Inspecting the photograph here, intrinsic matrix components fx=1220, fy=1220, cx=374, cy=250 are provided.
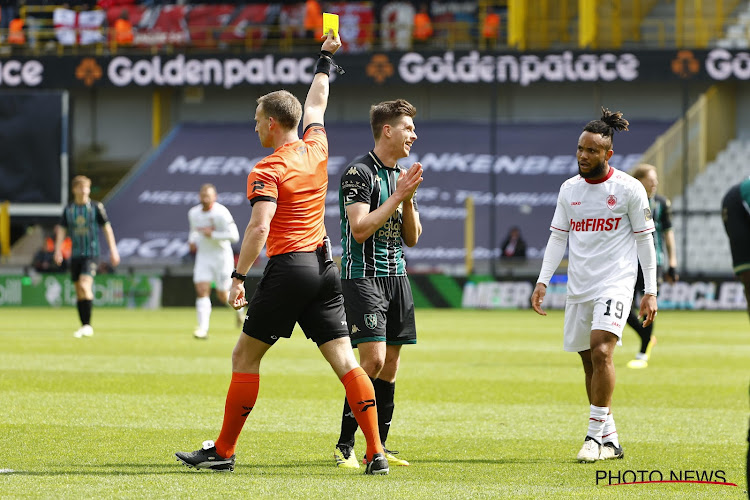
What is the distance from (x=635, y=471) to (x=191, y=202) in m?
29.6

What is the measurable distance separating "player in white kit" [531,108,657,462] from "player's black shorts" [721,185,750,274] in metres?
3.22

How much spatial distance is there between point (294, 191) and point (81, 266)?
1160 centimetres

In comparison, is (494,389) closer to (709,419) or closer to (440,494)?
(709,419)

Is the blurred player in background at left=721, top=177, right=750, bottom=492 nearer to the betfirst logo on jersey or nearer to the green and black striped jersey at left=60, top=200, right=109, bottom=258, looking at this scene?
the betfirst logo on jersey

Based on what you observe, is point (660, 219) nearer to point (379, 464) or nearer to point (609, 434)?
point (609, 434)

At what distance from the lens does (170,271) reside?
30516 mm

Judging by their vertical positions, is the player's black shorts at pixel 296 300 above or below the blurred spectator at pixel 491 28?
below

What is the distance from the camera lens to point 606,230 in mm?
7754

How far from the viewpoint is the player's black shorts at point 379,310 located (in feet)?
23.3

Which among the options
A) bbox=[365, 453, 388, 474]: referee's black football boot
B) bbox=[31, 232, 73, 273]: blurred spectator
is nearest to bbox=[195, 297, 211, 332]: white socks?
bbox=[365, 453, 388, 474]: referee's black football boot

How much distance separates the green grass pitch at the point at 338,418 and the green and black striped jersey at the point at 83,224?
1341 millimetres

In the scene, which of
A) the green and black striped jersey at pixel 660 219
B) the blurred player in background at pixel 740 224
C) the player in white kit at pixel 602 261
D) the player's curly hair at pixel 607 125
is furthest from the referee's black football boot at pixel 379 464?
the green and black striped jersey at pixel 660 219

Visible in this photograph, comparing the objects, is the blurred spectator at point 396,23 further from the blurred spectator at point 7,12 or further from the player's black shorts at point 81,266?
the player's black shorts at point 81,266

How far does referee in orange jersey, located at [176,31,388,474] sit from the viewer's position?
22.0 ft
